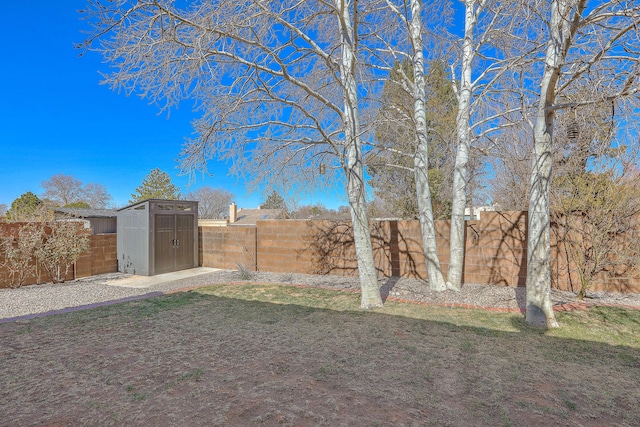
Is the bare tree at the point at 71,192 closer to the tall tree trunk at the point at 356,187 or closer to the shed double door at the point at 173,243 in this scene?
the shed double door at the point at 173,243

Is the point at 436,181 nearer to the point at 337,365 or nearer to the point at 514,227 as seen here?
the point at 514,227

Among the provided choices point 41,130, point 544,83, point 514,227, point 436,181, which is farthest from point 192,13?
point 41,130

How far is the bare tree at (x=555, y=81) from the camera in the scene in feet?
12.4

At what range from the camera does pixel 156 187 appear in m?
28.8

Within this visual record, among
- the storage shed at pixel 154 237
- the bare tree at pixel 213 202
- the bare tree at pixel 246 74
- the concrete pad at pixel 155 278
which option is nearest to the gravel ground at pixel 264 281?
the concrete pad at pixel 155 278

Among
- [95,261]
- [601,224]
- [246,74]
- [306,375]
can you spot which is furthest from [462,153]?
[95,261]

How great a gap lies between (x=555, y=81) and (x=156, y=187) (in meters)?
30.4

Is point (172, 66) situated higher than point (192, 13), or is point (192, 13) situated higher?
point (192, 13)

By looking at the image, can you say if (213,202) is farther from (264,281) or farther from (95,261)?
(264,281)

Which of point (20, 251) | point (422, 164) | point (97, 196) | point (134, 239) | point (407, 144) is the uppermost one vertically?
point (97, 196)

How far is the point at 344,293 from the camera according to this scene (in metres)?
6.29

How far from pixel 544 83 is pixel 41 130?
24210 mm

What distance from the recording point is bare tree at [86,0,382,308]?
4348mm

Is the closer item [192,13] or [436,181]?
[192,13]
